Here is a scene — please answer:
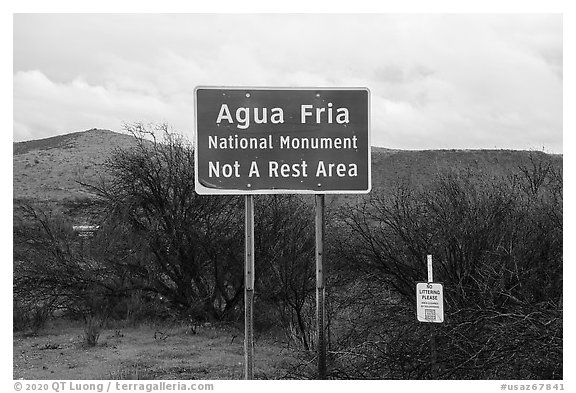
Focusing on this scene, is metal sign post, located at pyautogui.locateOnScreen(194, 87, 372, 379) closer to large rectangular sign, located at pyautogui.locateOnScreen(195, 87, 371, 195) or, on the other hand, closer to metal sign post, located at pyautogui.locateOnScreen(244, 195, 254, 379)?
large rectangular sign, located at pyautogui.locateOnScreen(195, 87, 371, 195)

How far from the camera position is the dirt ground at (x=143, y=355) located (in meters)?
7.81

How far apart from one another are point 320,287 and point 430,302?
1.02 meters

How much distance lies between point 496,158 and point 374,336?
4843 cm

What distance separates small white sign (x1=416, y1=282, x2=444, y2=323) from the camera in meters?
6.18

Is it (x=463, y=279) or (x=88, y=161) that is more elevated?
(x=88, y=161)

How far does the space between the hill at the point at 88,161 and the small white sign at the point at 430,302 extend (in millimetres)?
30212

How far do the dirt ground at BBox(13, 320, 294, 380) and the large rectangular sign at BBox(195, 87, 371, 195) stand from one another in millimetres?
2212

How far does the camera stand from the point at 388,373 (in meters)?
6.91

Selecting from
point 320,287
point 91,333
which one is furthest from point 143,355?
point 320,287

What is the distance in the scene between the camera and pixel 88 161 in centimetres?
4866

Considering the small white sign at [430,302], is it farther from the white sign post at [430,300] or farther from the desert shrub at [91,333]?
the desert shrub at [91,333]

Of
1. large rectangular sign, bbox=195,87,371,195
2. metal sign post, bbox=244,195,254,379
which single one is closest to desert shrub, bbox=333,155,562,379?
metal sign post, bbox=244,195,254,379

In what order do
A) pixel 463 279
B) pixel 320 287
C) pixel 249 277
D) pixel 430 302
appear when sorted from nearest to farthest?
pixel 430 302, pixel 249 277, pixel 320 287, pixel 463 279

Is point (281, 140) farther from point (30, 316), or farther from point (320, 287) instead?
point (30, 316)
